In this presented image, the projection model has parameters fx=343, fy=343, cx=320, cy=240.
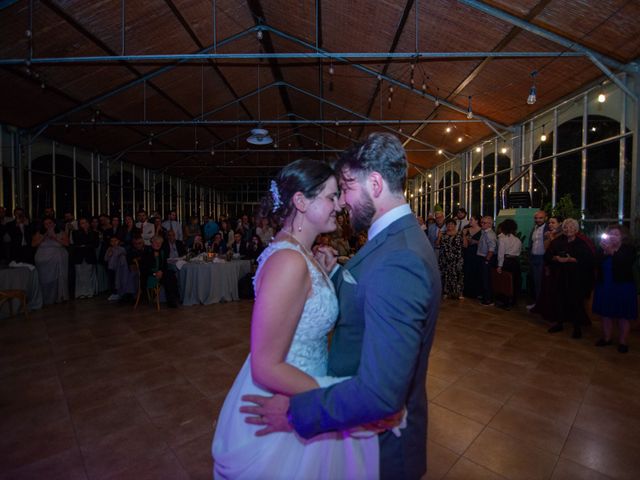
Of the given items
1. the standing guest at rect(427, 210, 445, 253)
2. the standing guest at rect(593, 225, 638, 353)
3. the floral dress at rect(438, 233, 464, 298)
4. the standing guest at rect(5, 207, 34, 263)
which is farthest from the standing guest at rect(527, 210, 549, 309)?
the standing guest at rect(5, 207, 34, 263)

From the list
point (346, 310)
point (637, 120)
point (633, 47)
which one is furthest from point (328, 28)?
point (346, 310)

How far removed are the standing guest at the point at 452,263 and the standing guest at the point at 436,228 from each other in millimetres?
600

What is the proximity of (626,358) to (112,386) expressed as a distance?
520 cm

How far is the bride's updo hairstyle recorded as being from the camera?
3.74ft

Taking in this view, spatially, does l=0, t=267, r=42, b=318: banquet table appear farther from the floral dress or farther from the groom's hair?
the floral dress

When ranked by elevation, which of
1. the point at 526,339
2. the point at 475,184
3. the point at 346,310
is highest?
the point at 475,184

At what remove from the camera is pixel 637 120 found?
561cm

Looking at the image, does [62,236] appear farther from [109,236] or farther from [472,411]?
[472,411]

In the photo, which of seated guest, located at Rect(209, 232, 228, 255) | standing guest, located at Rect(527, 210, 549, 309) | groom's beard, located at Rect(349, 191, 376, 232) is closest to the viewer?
groom's beard, located at Rect(349, 191, 376, 232)

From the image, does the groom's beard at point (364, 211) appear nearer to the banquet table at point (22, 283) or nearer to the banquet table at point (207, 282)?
the banquet table at point (207, 282)

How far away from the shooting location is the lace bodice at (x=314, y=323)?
3.34 ft

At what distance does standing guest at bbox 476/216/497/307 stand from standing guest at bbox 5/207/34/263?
830cm

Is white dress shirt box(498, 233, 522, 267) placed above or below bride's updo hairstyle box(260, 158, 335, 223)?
below

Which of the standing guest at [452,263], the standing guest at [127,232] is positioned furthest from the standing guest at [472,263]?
the standing guest at [127,232]
